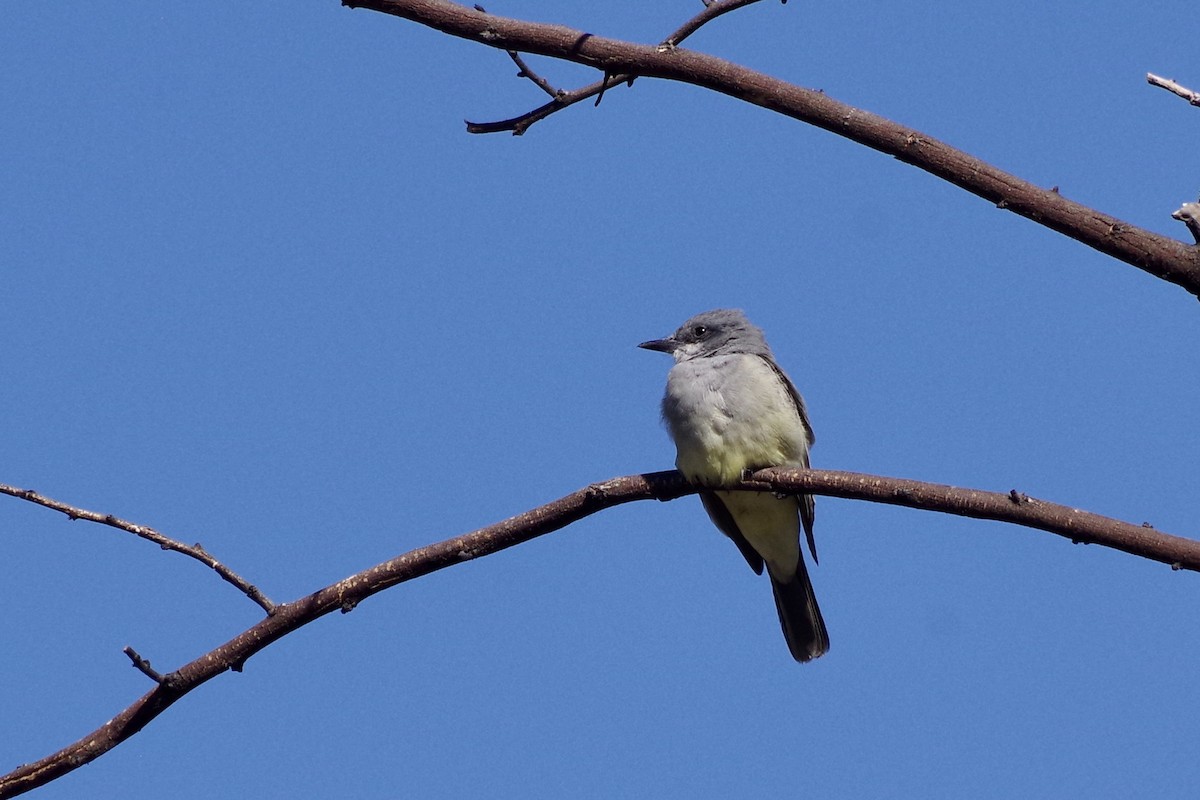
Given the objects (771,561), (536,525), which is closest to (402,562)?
(536,525)

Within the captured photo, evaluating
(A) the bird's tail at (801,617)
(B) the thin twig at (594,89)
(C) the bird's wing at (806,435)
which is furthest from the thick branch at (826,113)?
(A) the bird's tail at (801,617)

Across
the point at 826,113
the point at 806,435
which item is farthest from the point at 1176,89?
the point at 806,435

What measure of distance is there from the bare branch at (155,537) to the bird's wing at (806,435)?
3.68 metres

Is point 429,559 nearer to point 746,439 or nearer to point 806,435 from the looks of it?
point 746,439

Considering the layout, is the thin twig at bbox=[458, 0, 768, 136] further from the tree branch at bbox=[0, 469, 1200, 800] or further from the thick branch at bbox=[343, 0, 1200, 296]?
the tree branch at bbox=[0, 469, 1200, 800]

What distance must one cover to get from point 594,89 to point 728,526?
378cm

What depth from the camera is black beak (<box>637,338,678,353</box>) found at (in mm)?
8359

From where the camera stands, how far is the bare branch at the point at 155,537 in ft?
15.7

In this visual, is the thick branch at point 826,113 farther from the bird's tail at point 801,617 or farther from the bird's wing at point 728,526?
the bird's tail at point 801,617

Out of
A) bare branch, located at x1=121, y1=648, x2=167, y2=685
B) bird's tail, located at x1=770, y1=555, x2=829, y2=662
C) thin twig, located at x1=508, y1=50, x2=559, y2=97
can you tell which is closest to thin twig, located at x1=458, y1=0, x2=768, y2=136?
thin twig, located at x1=508, y1=50, x2=559, y2=97

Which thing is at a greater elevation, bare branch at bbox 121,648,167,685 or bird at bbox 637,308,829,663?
bird at bbox 637,308,829,663

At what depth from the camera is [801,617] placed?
8.52 m

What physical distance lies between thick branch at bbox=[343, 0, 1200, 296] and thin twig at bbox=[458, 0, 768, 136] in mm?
81

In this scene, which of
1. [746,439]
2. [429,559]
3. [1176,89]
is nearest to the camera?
[1176,89]
